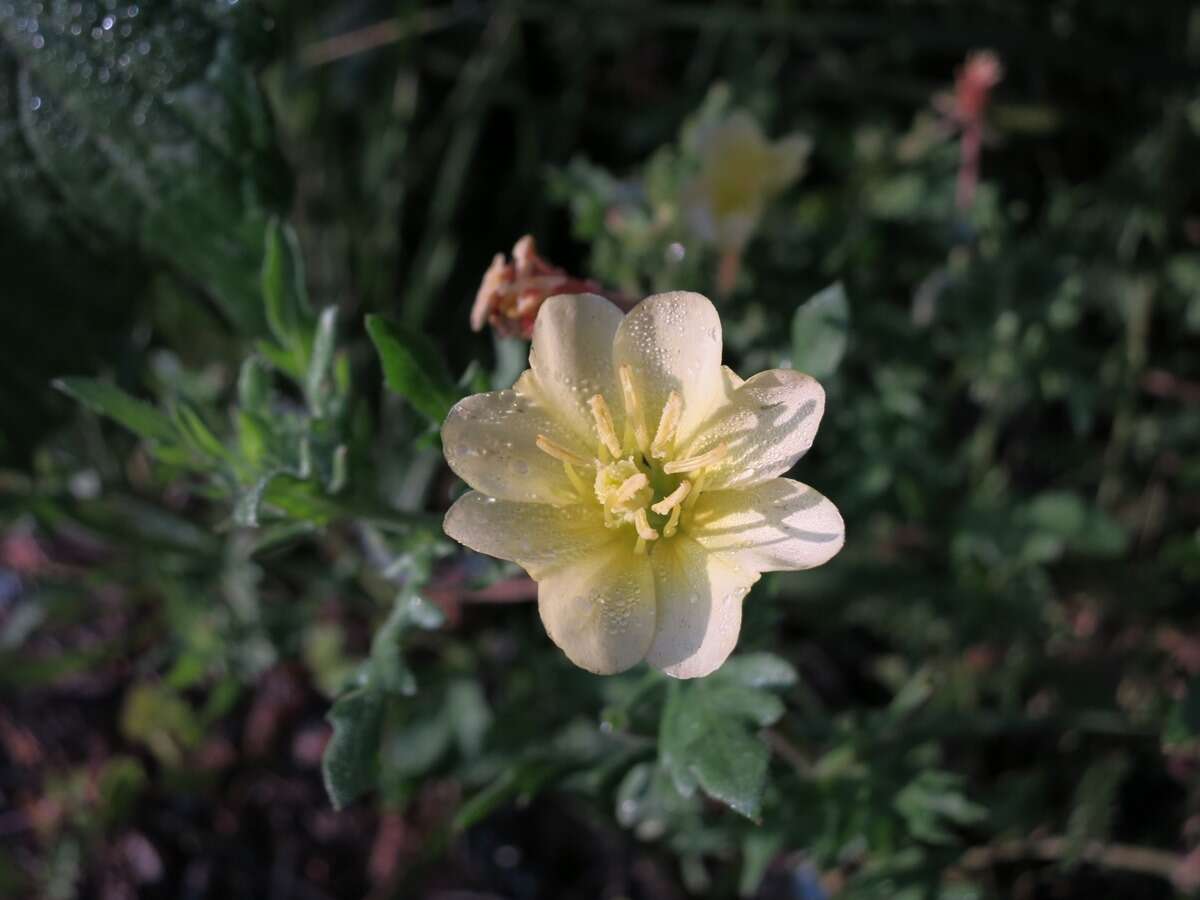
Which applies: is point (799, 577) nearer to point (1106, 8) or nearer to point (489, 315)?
point (489, 315)

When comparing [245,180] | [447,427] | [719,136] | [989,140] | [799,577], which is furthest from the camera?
[989,140]

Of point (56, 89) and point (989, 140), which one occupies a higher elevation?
point (56, 89)

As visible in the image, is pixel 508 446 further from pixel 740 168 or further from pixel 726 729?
pixel 740 168

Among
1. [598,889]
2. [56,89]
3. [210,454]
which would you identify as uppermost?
[56,89]

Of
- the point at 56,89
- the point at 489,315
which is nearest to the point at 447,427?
the point at 489,315

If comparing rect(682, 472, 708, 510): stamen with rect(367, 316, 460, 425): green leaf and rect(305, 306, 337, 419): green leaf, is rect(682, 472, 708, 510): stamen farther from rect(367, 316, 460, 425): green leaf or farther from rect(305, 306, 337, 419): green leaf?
rect(305, 306, 337, 419): green leaf

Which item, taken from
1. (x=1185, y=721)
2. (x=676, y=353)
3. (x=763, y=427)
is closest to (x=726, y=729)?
(x=763, y=427)

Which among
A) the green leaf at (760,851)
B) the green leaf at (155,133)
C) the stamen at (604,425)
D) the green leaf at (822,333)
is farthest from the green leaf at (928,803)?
the green leaf at (155,133)
